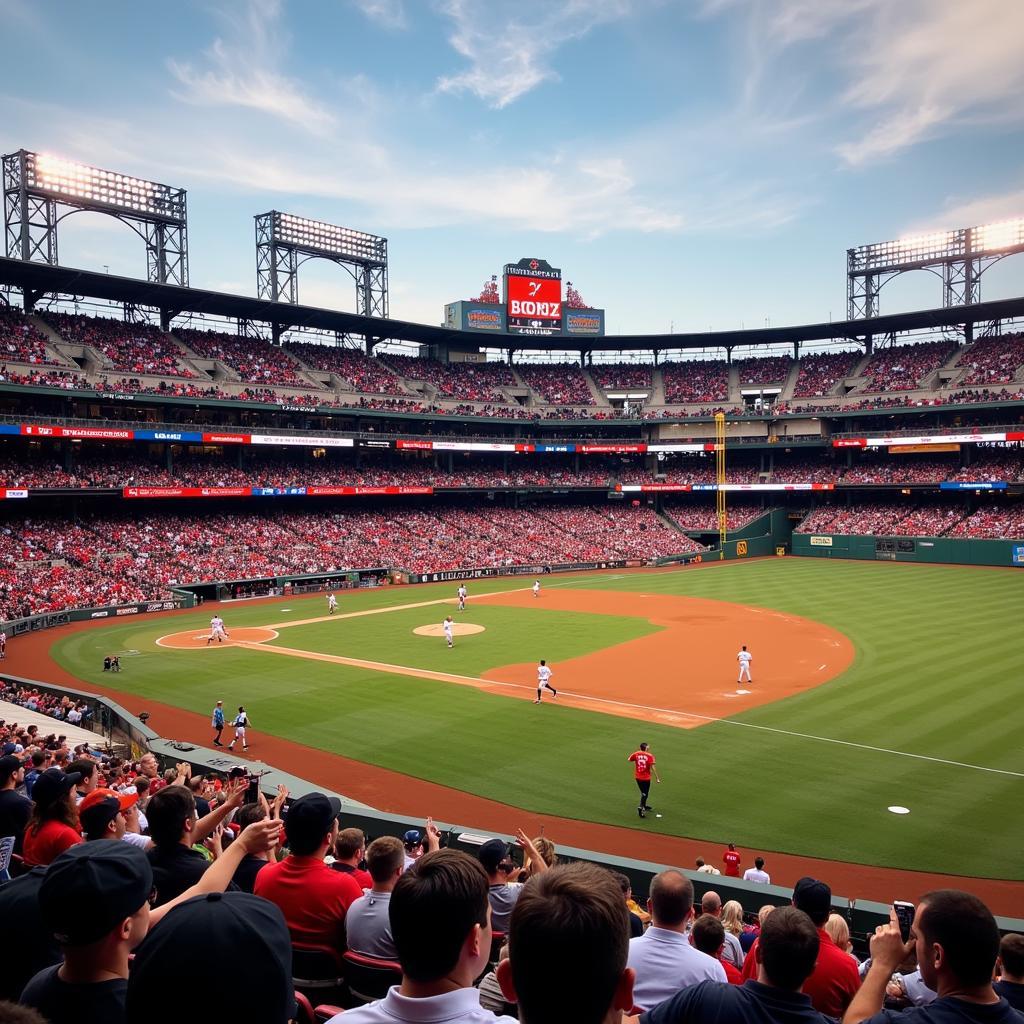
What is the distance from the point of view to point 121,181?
59156 millimetres

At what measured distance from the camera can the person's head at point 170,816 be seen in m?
5.16

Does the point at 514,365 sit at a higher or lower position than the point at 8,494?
higher

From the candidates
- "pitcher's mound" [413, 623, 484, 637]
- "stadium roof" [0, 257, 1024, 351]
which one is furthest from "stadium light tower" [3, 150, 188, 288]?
"pitcher's mound" [413, 623, 484, 637]

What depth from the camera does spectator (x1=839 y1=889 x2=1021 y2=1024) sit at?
3.48 m

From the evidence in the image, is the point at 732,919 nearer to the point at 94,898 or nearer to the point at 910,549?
the point at 94,898

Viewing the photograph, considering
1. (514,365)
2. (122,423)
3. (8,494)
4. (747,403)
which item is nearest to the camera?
(8,494)

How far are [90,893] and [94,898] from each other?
29 millimetres

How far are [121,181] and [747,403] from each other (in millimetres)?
61709

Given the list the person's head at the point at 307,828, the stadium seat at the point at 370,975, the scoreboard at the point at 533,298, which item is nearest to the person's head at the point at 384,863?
the person's head at the point at 307,828

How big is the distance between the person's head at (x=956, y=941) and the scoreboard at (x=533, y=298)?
8365cm

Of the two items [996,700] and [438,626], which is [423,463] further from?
[996,700]

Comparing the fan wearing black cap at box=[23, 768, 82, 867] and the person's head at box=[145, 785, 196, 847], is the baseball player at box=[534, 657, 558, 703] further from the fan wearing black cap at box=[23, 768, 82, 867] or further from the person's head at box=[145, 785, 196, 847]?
the person's head at box=[145, 785, 196, 847]

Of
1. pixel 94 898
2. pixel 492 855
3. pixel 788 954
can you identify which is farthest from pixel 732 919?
pixel 94 898

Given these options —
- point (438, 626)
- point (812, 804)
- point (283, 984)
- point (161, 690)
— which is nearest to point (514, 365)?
point (438, 626)
